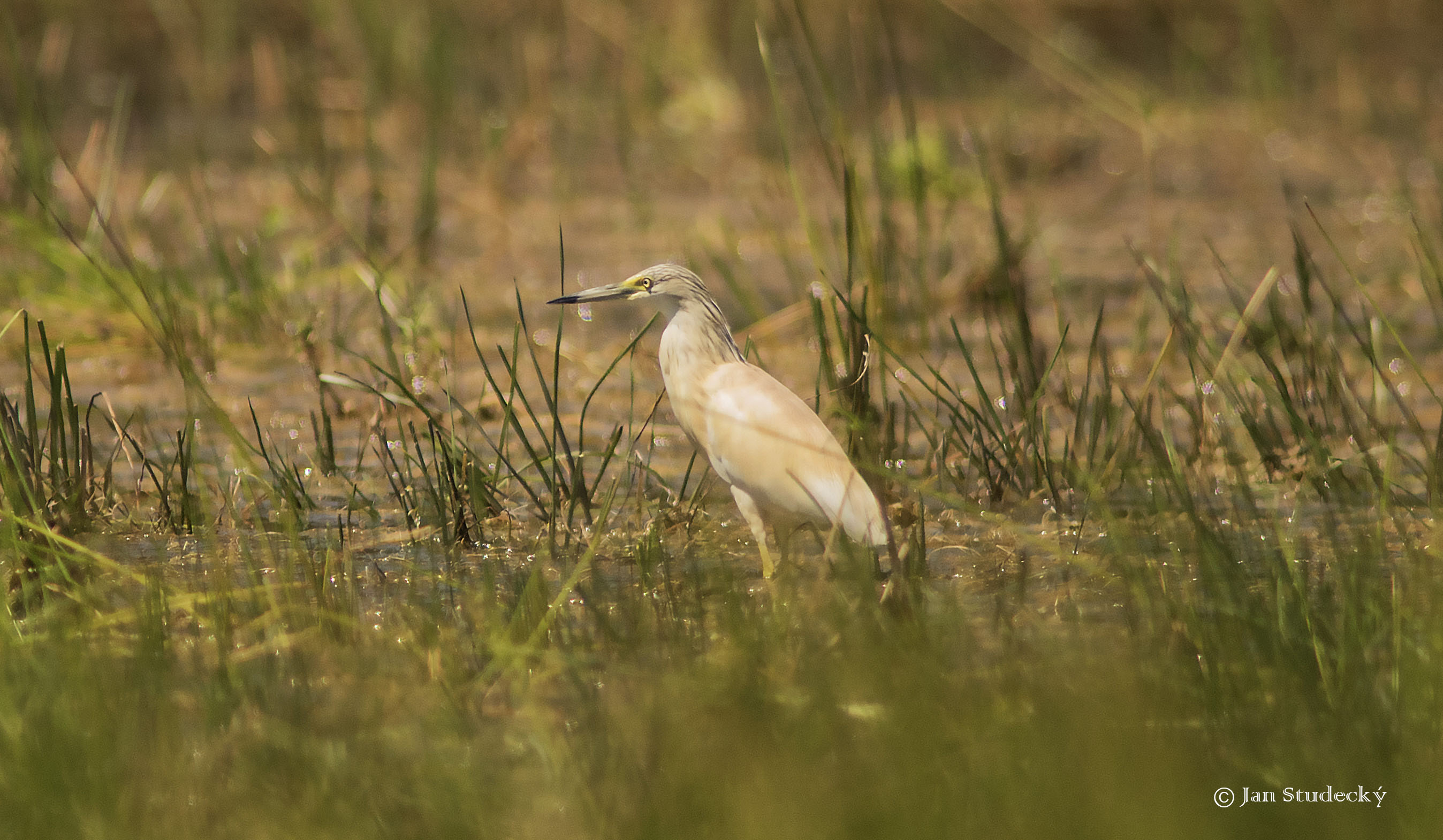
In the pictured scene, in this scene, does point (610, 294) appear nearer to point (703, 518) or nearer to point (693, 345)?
point (693, 345)

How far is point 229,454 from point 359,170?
4162 mm

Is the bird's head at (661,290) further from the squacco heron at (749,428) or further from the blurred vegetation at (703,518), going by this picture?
the blurred vegetation at (703,518)

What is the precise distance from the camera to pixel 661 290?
9.87 feet

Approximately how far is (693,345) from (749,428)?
282 mm

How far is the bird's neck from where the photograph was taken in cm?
297

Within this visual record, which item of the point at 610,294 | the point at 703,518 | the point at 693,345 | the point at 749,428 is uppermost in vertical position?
the point at 610,294

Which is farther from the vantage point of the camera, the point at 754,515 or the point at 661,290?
the point at 661,290

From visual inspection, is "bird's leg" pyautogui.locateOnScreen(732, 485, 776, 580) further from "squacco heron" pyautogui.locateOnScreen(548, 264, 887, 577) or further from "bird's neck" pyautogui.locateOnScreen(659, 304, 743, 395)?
"bird's neck" pyautogui.locateOnScreen(659, 304, 743, 395)

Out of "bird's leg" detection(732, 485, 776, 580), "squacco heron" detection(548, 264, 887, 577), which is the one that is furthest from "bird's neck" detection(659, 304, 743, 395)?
"bird's leg" detection(732, 485, 776, 580)

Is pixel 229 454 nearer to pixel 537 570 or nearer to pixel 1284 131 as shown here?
pixel 537 570

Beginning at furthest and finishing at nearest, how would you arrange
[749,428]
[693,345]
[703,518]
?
[703,518], [693,345], [749,428]

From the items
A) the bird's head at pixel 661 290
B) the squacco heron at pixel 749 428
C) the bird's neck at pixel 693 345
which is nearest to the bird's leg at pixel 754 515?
the squacco heron at pixel 749 428

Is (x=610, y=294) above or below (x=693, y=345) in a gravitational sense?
above

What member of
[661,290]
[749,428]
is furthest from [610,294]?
[749,428]
